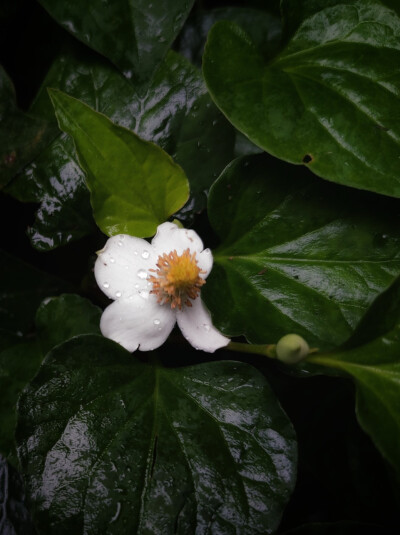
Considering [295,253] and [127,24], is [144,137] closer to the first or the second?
[127,24]

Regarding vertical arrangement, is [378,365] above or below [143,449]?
above

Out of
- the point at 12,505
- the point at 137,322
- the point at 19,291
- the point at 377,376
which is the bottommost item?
the point at 12,505

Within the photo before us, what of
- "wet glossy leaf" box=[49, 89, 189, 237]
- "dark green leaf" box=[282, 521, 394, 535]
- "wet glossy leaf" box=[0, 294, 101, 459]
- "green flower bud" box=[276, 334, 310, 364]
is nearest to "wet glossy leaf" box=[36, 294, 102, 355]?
"wet glossy leaf" box=[0, 294, 101, 459]

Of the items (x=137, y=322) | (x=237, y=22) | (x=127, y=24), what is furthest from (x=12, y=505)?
(x=237, y=22)

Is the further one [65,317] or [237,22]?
[237,22]

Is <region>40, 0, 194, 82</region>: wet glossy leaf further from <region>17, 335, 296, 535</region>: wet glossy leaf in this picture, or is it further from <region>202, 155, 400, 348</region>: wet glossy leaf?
<region>17, 335, 296, 535</region>: wet glossy leaf

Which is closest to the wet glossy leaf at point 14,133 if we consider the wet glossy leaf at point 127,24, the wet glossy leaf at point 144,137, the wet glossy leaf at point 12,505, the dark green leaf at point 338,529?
the wet glossy leaf at point 144,137

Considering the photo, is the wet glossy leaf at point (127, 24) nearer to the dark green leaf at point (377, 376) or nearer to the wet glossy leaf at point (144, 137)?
the wet glossy leaf at point (144, 137)
